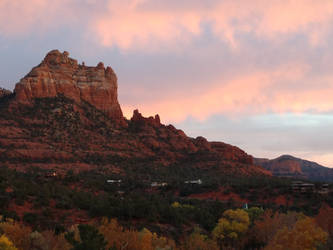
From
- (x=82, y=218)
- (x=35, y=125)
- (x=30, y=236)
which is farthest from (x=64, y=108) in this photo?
(x=30, y=236)

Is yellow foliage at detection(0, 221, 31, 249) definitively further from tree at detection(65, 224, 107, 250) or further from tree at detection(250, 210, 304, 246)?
tree at detection(250, 210, 304, 246)

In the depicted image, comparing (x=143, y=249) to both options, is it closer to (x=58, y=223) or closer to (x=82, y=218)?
(x=58, y=223)

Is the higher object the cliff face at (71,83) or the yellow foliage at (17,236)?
the cliff face at (71,83)

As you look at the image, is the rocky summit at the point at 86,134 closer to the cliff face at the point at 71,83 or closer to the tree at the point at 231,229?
the cliff face at the point at 71,83

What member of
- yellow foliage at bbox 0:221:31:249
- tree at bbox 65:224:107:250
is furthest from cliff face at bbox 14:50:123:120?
tree at bbox 65:224:107:250

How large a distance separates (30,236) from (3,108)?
82.2m

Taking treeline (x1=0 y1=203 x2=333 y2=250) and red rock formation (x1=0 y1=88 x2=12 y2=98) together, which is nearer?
treeline (x1=0 y1=203 x2=333 y2=250)

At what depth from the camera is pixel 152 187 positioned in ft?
216

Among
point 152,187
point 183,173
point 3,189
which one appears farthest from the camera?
point 183,173

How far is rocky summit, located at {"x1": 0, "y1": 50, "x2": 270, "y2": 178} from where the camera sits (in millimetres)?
79625

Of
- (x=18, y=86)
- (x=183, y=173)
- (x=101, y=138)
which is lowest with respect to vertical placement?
(x=183, y=173)

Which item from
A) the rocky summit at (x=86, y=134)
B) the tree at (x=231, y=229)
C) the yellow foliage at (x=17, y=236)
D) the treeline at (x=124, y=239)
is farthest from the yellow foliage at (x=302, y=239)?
the rocky summit at (x=86, y=134)

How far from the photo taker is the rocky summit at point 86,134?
79.6 meters

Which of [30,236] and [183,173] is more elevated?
[183,173]
